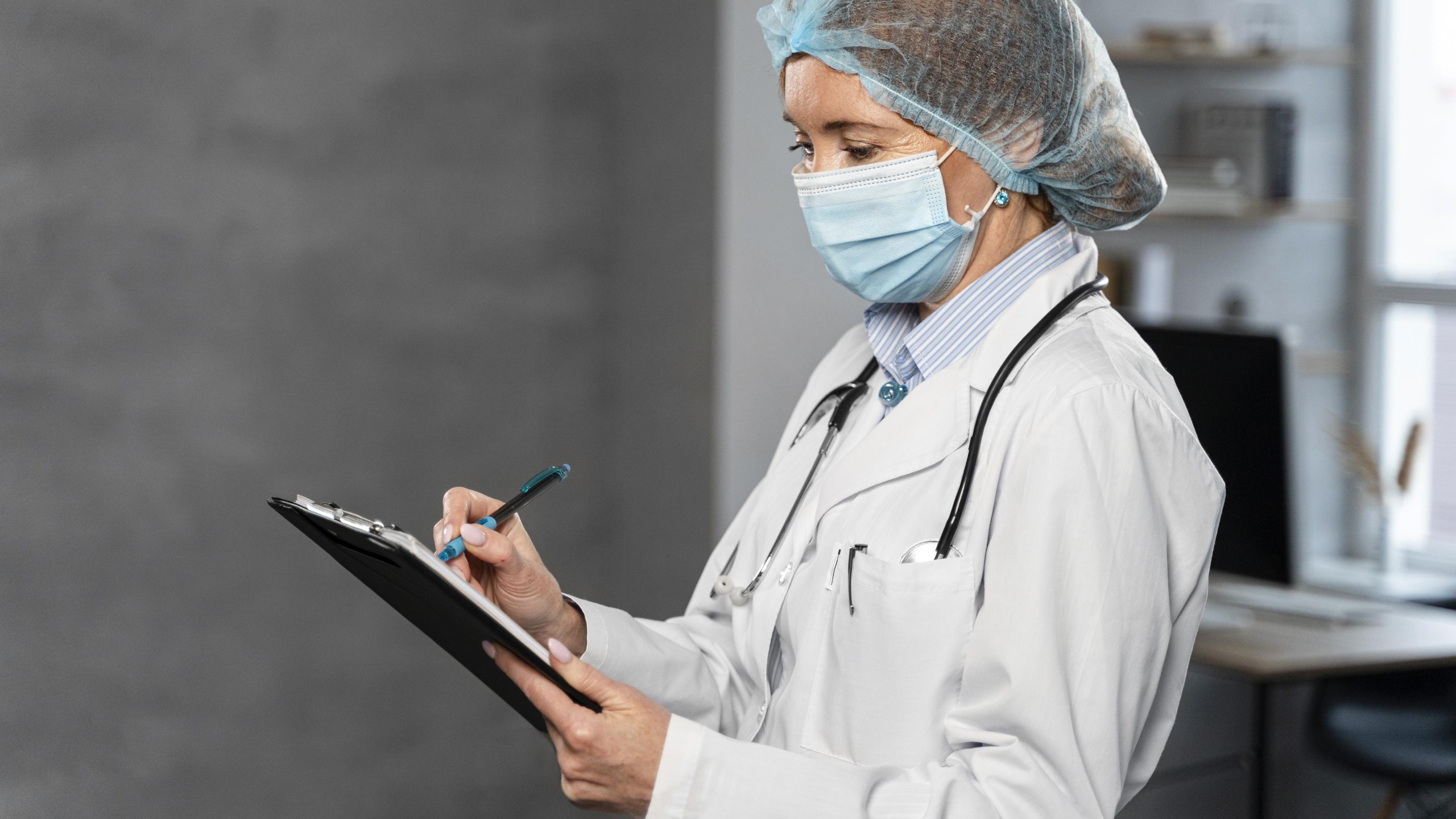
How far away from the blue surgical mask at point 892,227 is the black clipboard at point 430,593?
48cm

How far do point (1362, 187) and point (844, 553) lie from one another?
10.8 feet

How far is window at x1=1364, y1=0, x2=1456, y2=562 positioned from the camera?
3713 millimetres

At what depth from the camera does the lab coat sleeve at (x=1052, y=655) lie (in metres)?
0.98

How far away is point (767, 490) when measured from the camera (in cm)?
139

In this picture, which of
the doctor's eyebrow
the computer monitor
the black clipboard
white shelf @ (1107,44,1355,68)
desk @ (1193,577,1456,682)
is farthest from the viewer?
white shelf @ (1107,44,1355,68)

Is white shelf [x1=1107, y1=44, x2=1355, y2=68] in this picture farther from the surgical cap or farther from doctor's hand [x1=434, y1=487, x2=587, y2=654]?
doctor's hand [x1=434, y1=487, x2=587, y2=654]

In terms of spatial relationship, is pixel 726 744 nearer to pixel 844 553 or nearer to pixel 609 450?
pixel 844 553

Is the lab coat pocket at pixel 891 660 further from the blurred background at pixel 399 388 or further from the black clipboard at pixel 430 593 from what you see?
the blurred background at pixel 399 388

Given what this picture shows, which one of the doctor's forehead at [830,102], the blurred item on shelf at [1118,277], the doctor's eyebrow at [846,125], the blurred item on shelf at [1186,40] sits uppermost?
the blurred item on shelf at [1186,40]

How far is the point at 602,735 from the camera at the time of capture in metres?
1.01

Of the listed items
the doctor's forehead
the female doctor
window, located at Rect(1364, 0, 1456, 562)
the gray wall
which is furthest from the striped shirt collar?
window, located at Rect(1364, 0, 1456, 562)

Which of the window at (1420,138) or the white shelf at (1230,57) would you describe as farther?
the window at (1420,138)

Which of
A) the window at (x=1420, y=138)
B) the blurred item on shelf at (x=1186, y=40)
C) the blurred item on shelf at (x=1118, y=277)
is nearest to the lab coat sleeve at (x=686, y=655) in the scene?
the blurred item on shelf at (x=1118, y=277)

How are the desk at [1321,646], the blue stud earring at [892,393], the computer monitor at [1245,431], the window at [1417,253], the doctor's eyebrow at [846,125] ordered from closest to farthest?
1. the doctor's eyebrow at [846,125]
2. the blue stud earring at [892,393]
3. the desk at [1321,646]
4. the computer monitor at [1245,431]
5. the window at [1417,253]
